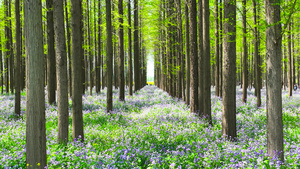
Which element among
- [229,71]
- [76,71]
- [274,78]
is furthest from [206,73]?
[76,71]

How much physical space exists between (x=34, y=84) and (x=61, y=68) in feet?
8.12

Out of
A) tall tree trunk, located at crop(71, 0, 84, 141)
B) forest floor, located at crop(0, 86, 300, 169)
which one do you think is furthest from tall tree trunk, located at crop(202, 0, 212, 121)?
tall tree trunk, located at crop(71, 0, 84, 141)

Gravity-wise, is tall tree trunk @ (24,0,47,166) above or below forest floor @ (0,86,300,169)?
above

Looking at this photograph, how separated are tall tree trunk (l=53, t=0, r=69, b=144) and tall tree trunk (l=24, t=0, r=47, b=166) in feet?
7.55

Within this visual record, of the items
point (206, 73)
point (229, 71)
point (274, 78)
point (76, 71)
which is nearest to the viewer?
point (274, 78)

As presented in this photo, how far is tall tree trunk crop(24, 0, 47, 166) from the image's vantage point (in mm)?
3533

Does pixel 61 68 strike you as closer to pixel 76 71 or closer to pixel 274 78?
pixel 76 71

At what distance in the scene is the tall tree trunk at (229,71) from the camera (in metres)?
6.55

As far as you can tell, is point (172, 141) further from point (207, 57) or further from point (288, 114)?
point (288, 114)

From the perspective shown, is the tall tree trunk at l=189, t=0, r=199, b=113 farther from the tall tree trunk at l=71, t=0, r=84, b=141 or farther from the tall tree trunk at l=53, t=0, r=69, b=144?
the tall tree trunk at l=53, t=0, r=69, b=144

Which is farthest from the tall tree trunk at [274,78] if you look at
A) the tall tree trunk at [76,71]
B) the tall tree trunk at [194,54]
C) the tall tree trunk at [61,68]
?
the tall tree trunk at [194,54]

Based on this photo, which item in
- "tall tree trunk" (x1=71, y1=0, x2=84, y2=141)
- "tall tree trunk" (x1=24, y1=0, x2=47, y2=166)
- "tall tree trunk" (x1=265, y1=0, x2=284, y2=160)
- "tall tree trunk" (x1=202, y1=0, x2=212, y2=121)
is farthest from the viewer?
"tall tree trunk" (x1=202, y1=0, x2=212, y2=121)

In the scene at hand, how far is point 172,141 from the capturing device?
6441mm

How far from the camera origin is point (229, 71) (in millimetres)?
6793
